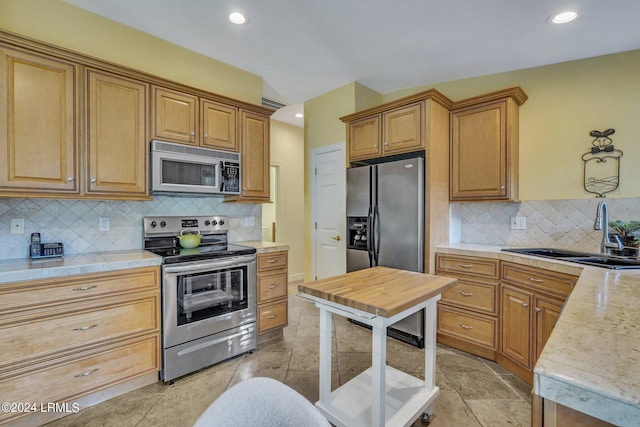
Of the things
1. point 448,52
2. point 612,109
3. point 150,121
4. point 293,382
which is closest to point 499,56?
point 448,52

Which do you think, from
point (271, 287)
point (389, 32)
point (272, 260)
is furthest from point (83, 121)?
point (389, 32)

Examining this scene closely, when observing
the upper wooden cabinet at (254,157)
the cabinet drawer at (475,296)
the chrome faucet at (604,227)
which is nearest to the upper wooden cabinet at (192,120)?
the upper wooden cabinet at (254,157)

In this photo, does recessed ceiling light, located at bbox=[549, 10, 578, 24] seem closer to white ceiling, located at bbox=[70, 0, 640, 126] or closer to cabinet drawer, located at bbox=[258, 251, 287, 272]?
white ceiling, located at bbox=[70, 0, 640, 126]

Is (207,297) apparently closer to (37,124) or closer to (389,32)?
(37,124)

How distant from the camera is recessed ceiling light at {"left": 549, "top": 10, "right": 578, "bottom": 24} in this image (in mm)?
2104

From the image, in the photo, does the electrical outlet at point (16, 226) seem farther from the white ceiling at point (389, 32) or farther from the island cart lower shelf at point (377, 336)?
the island cart lower shelf at point (377, 336)

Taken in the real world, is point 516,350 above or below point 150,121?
below

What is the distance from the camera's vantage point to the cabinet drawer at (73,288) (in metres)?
1.64

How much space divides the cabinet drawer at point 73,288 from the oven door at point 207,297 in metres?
0.15

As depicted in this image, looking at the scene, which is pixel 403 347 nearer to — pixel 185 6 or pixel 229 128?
pixel 229 128

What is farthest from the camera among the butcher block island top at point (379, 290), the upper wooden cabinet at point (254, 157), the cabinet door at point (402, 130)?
the upper wooden cabinet at point (254, 157)

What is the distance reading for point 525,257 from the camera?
87.4 inches

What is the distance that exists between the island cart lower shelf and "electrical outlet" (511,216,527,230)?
165 cm

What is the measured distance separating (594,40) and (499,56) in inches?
26.1
